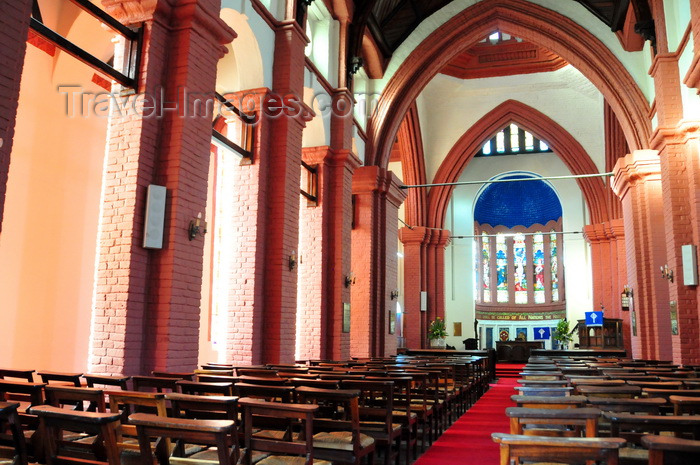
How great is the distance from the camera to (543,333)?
2781 cm

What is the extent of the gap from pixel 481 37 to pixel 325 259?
7610 millimetres

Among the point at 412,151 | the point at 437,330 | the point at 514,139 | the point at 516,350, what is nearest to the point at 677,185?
the point at 437,330

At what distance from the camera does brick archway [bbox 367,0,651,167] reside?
44.9 ft

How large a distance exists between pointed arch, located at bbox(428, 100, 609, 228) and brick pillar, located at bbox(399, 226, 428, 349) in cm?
86

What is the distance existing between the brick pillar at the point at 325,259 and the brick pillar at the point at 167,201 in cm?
480

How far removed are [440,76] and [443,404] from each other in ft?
51.5

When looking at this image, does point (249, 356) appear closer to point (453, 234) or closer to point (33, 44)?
point (33, 44)

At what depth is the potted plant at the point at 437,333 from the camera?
19.2 m

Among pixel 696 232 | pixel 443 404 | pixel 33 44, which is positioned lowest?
pixel 443 404

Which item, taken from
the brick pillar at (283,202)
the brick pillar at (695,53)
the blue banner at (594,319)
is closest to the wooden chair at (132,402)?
the brick pillar at (283,202)

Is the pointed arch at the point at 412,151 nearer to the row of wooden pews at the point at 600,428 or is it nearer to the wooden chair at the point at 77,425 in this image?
the row of wooden pews at the point at 600,428

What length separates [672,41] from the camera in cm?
1036

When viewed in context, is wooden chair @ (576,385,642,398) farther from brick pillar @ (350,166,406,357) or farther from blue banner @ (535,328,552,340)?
blue banner @ (535,328,552,340)

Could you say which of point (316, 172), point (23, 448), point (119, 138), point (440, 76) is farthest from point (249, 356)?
point (440, 76)
